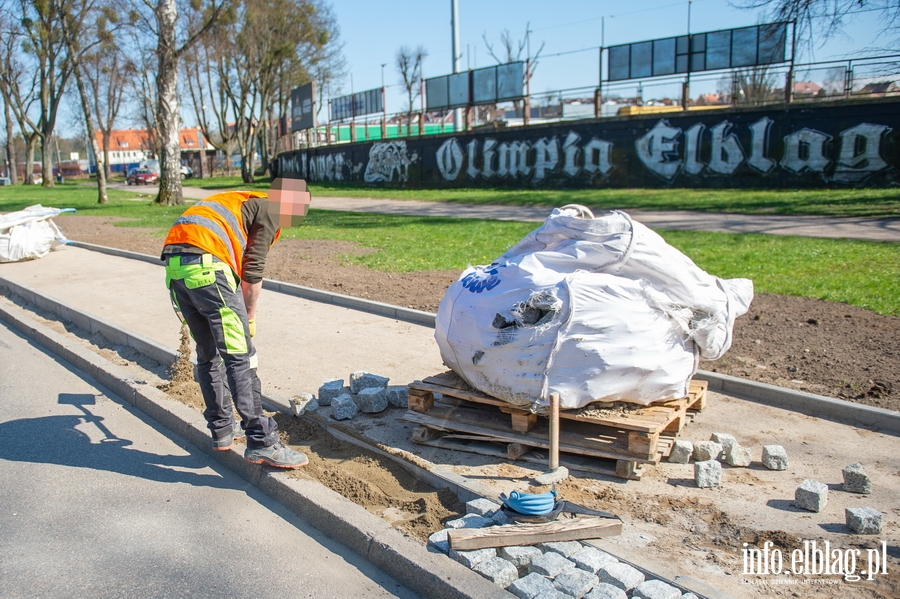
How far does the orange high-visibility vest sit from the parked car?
5801cm

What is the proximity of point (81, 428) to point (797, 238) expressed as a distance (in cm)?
1218

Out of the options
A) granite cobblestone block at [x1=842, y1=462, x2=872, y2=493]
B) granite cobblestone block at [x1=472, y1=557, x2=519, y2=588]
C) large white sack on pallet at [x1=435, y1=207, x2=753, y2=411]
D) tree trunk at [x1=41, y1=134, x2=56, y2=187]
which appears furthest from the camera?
tree trunk at [x1=41, y1=134, x2=56, y2=187]

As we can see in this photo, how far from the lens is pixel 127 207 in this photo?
28.1 meters

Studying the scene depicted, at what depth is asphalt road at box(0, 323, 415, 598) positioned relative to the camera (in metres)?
3.52

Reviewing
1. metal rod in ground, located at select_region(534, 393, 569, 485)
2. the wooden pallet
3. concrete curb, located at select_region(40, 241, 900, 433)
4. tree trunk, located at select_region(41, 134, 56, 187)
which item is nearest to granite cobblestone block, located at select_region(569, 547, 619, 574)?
metal rod in ground, located at select_region(534, 393, 569, 485)

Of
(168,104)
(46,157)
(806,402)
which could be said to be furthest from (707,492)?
(46,157)

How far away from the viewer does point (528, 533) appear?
3561 mm

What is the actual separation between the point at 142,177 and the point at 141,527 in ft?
196

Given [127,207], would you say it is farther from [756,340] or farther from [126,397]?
[756,340]

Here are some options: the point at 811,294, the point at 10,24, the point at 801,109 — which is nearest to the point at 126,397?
the point at 811,294

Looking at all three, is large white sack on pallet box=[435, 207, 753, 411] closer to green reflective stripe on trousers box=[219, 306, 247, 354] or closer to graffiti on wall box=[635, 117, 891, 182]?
green reflective stripe on trousers box=[219, 306, 247, 354]

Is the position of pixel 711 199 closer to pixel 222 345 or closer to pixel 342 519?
pixel 222 345

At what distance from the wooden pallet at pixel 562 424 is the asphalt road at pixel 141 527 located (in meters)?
1.25

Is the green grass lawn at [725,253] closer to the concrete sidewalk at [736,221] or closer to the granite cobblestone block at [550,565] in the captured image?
the concrete sidewalk at [736,221]
